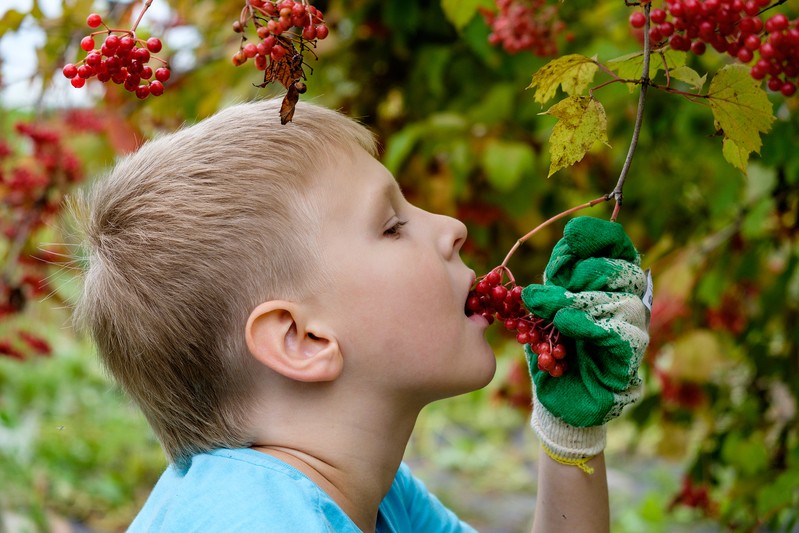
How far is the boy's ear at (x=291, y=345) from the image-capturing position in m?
1.14

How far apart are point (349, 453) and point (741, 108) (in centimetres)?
64

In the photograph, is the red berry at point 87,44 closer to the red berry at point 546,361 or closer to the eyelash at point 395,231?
the eyelash at point 395,231

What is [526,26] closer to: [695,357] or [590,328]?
[590,328]

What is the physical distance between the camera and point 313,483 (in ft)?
3.67

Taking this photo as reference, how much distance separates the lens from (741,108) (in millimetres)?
1004

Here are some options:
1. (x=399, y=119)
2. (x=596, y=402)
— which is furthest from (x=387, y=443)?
(x=399, y=119)

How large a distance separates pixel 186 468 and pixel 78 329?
13.6 inches

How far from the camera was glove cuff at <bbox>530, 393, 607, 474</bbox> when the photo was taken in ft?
4.03

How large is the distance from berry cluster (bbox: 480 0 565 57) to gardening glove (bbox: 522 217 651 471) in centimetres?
47

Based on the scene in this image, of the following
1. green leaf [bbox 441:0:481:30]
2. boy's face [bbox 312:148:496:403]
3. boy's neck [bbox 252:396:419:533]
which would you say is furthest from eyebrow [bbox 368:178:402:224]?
green leaf [bbox 441:0:481:30]

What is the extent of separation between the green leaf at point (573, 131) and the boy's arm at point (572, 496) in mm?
506

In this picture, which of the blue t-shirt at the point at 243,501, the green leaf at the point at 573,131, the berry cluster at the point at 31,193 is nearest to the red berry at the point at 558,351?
the green leaf at the point at 573,131

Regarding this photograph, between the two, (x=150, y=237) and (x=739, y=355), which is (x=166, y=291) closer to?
(x=150, y=237)

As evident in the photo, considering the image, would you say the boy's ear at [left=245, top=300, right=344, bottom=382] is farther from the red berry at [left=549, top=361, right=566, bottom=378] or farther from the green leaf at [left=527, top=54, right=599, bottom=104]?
the green leaf at [left=527, top=54, right=599, bottom=104]
